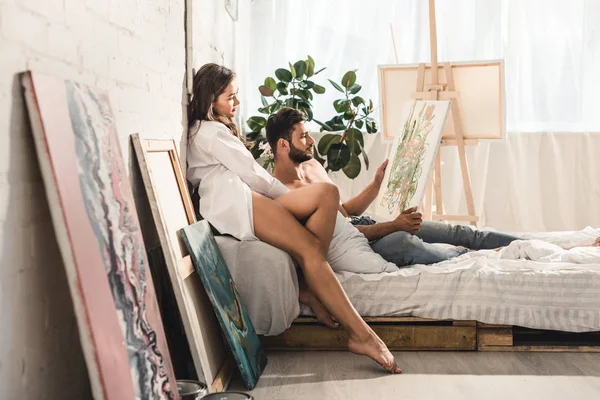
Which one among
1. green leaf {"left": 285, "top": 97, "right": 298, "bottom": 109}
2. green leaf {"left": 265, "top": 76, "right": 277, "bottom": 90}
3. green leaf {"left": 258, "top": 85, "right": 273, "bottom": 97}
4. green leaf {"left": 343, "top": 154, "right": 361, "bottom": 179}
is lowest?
green leaf {"left": 343, "top": 154, "right": 361, "bottom": 179}

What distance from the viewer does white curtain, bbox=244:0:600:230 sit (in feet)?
19.5

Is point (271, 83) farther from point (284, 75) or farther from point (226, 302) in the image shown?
point (226, 302)

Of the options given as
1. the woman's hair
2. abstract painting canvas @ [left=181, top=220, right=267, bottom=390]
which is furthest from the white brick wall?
the woman's hair

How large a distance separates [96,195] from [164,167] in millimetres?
1071

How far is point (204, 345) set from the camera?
8.45 ft

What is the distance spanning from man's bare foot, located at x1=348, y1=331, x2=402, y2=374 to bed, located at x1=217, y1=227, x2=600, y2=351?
26cm

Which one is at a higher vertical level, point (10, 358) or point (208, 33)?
point (208, 33)

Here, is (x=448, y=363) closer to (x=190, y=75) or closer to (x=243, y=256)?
(x=243, y=256)

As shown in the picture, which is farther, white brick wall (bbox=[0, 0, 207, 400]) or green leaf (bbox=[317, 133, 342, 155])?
green leaf (bbox=[317, 133, 342, 155])

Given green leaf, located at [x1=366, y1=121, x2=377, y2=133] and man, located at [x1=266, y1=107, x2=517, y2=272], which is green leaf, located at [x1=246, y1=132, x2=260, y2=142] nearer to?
green leaf, located at [x1=366, y1=121, x2=377, y2=133]

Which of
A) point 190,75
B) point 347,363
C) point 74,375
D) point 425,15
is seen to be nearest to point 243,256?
point 347,363

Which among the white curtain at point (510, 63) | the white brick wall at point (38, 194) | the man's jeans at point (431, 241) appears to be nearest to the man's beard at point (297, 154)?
the man's jeans at point (431, 241)

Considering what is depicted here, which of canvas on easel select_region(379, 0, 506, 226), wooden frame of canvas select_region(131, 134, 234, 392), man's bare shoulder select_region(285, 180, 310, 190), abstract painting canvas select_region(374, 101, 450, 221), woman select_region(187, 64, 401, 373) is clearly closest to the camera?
wooden frame of canvas select_region(131, 134, 234, 392)

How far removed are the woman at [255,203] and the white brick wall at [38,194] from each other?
0.85 m
